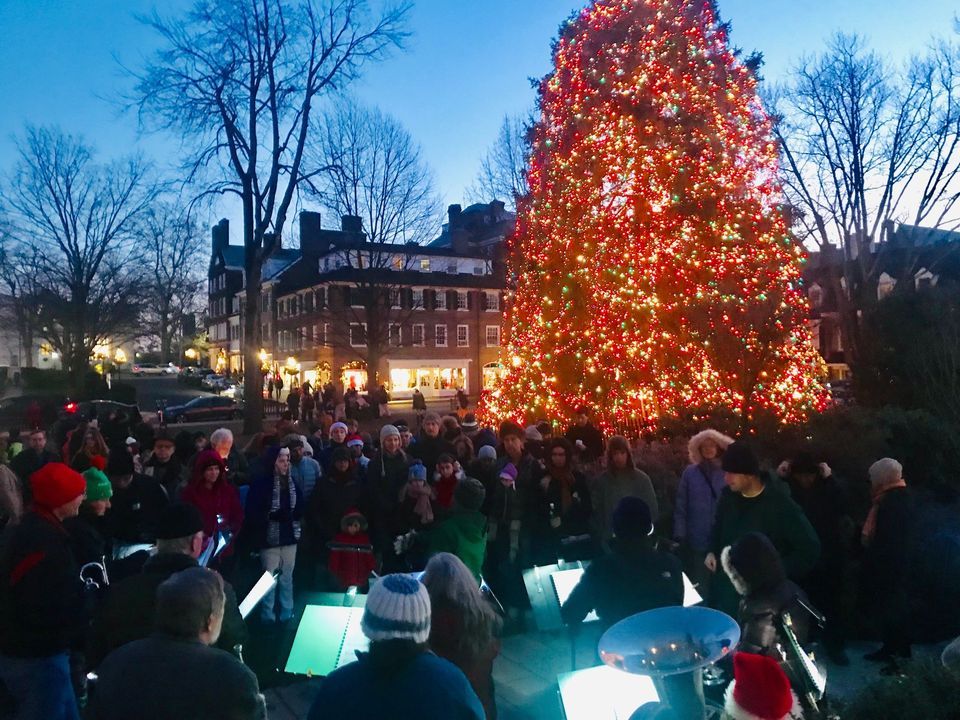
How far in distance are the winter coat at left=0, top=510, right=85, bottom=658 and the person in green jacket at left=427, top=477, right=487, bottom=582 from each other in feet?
7.22

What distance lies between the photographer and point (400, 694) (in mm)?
2217

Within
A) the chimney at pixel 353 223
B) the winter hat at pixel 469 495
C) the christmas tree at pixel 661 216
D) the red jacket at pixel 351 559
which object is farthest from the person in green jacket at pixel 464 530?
the chimney at pixel 353 223

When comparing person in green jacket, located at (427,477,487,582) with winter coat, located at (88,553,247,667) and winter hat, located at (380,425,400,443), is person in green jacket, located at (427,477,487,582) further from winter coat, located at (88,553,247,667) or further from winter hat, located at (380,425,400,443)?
winter hat, located at (380,425,400,443)

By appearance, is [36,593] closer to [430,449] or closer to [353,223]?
[430,449]

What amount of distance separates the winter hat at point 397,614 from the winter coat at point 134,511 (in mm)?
4505

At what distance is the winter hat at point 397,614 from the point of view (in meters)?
2.29

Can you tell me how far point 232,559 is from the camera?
6492 millimetres

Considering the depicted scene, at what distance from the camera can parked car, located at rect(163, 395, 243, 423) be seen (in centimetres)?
2995

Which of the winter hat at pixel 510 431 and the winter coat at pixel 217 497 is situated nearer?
the winter coat at pixel 217 497

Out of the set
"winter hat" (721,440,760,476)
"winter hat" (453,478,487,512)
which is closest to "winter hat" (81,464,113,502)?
"winter hat" (453,478,487,512)

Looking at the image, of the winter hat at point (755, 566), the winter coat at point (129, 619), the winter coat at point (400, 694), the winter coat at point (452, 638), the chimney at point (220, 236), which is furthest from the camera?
the chimney at point (220, 236)

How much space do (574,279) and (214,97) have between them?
1310 centimetres

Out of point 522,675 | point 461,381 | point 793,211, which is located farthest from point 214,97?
Answer: point 461,381

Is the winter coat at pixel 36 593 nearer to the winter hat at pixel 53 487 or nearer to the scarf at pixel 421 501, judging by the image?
the winter hat at pixel 53 487
